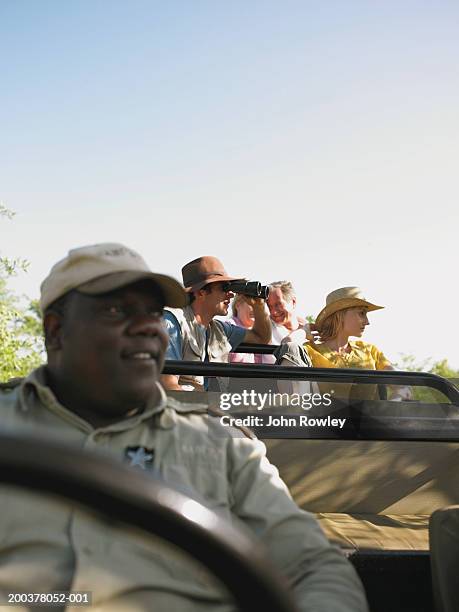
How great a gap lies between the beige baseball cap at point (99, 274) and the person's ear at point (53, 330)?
0.02 meters

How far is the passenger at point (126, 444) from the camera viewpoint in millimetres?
1422

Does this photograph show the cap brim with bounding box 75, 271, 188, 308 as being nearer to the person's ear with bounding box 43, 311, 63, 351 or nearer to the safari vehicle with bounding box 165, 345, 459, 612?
the person's ear with bounding box 43, 311, 63, 351

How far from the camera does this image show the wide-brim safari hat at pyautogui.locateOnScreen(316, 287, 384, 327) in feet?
15.7

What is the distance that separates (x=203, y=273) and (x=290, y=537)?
282 cm

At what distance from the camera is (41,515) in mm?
1455

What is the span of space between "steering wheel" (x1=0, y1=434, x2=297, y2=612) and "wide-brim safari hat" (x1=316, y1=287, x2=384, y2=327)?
13.4 ft

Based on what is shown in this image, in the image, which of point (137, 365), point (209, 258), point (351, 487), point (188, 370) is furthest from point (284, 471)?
point (137, 365)

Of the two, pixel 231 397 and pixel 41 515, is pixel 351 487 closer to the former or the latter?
pixel 231 397

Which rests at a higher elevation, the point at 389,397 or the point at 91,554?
the point at 389,397

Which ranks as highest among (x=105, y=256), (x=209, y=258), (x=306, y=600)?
(x=209, y=258)

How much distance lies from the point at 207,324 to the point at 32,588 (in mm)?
2847

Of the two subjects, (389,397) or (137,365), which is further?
(389,397)

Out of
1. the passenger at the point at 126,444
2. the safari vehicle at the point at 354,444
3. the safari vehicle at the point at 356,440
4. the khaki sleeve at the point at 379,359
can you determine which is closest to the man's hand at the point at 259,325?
the khaki sleeve at the point at 379,359

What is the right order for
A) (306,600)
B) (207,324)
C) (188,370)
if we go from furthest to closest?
(207,324) < (188,370) < (306,600)
